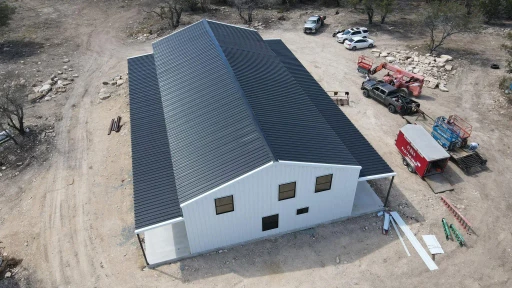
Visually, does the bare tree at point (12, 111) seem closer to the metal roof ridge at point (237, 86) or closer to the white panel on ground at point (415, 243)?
the metal roof ridge at point (237, 86)

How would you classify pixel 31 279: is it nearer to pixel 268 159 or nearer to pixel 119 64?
pixel 268 159

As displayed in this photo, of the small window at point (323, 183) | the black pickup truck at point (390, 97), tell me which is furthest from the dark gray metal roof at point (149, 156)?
the black pickup truck at point (390, 97)

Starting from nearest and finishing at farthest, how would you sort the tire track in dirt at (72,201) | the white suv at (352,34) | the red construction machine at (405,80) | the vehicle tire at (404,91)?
the tire track in dirt at (72,201)
the vehicle tire at (404,91)
the red construction machine at (405,80)
the white suv at (352,34)

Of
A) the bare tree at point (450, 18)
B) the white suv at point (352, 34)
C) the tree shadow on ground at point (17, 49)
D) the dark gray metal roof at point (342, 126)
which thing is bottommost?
the tree shadow on ground at point (17, 49)

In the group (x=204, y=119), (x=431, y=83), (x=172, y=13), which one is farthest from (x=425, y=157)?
(x=172, y=13)

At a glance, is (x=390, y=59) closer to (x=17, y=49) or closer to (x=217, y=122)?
(x=217, y=122)

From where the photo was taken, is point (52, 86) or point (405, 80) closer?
point (405, 80)
